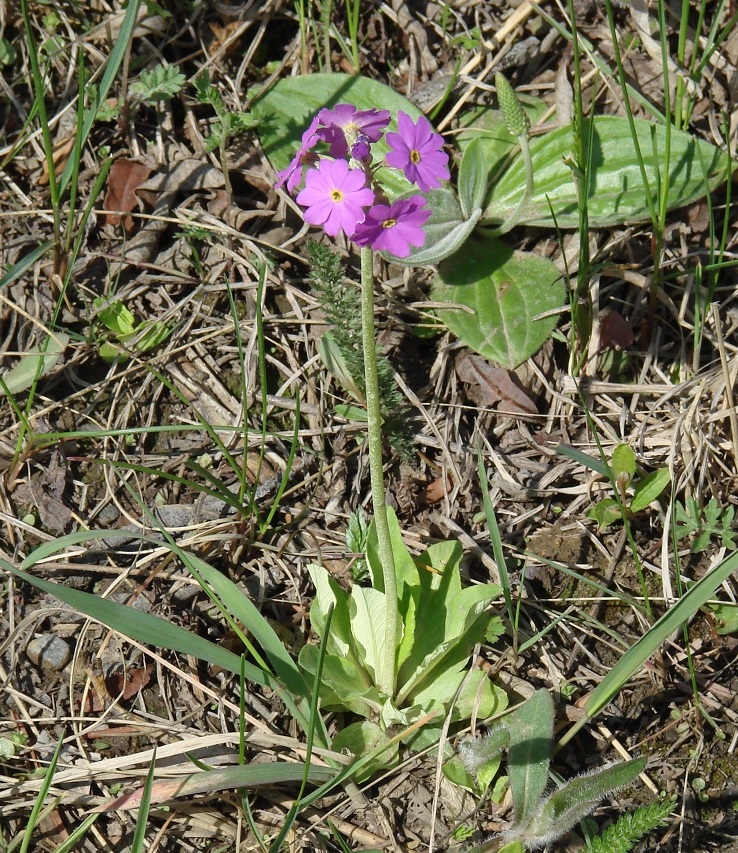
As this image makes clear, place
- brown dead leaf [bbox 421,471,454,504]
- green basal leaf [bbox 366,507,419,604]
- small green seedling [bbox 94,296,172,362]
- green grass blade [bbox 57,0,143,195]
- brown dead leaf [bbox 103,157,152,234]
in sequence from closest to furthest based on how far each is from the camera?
green basal leaf [bbox 366,507,419,604], green grass blade [bbox 57,0,143,195], brown dead leaf [bbox 421,471,454,504], small green seedling [bbox 94,296,172,362], brown dead leaf [bbox 103,157,152,234]

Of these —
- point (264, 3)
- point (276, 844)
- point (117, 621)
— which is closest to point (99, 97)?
point (264, 3)

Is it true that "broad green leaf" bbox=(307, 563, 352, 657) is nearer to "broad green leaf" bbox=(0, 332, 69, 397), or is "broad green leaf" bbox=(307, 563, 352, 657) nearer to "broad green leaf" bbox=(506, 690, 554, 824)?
"broad green leaf" bbox=(506, 690, 554, 824)

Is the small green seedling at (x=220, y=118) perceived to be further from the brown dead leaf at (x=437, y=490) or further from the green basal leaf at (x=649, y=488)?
the green basal leaf at (x=649, y=488)

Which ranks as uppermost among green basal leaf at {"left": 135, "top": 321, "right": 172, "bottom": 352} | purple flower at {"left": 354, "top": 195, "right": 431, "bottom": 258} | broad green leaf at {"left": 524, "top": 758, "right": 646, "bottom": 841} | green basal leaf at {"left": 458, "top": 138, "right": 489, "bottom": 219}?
purple flower at {"left": 354, "top": 195, "right": 431, "bottom": 258}

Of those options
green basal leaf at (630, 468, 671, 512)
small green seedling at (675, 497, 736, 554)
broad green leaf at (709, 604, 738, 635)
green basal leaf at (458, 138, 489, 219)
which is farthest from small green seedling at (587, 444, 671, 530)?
green basal leaf at (458, 138, 489, 219)

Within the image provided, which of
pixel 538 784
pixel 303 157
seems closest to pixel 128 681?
pixel 538 784

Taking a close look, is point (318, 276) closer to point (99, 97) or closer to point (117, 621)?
point (99, 97)

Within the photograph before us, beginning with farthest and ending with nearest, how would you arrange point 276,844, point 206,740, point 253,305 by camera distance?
point 253,305 → point 206,740 → point 276,844
